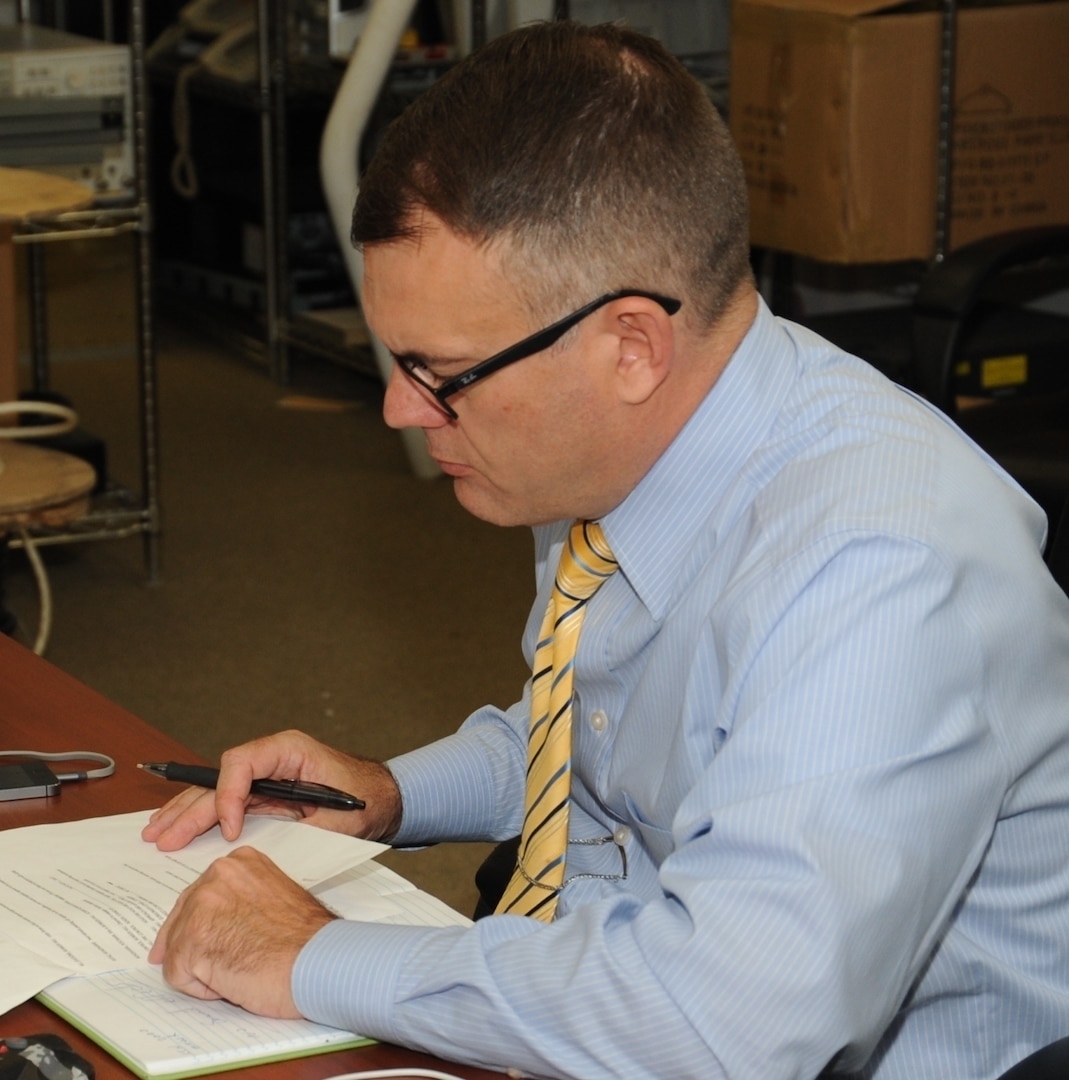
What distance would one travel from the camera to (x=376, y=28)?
12.6ft

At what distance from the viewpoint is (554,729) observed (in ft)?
3.85

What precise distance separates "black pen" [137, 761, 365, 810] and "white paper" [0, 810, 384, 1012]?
0.06ft

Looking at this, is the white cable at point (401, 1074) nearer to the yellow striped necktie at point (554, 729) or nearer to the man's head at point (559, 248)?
Answer: the yellow striped necktie at point (554, 729)

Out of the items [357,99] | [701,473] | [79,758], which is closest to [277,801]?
[79,758]

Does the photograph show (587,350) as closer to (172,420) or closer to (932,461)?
(932,461)

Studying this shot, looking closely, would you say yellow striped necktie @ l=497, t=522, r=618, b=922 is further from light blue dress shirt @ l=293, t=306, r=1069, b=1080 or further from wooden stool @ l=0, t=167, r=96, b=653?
wooden stool @ l=0, t=167, r=96, b=653

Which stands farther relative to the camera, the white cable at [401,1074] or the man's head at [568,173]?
the man's head at [568,173]

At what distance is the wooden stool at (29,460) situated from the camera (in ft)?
8.85

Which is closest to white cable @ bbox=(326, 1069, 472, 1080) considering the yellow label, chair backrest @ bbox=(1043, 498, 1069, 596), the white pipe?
chair backrest @ bbox=(1043, 498, 1069, 596)

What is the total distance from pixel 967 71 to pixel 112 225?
1.54m

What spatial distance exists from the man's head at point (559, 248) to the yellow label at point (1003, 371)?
2096 mm

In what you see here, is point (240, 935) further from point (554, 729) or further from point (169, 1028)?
point (554, 729)

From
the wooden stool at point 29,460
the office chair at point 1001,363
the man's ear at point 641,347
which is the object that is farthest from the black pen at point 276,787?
the wooden stool at point 29,460

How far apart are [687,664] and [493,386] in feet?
0.65
